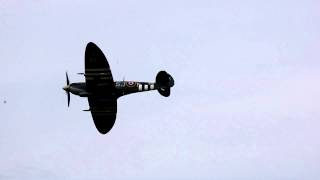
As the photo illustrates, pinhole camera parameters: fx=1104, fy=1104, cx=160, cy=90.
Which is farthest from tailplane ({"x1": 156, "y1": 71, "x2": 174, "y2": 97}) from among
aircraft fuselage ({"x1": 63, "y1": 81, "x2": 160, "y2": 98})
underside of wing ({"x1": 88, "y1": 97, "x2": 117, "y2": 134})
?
underside of wing ({"x1": 88, "y1": 97, "x2": 117, "y2": 134})

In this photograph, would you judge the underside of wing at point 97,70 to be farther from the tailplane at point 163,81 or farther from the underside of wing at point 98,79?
the tailplane at point 163,81

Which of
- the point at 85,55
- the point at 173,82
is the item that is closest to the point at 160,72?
the point at 173,82

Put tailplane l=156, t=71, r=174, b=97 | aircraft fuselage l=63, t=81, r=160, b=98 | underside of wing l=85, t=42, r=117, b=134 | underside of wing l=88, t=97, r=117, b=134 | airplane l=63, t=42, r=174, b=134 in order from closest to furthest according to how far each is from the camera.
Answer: underside of wing l=85, t=42, r=117, b=134 < airplane l=63, t=42, r=174, b=134 < aircraft fuselage l=63, t=81, r=160, b=98 < underside of wing l=88, t=97, r=117, b=134 < tailplane l=156, t=71, r=174, b=97

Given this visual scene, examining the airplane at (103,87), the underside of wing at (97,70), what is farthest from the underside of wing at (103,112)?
the underside of wing at (97,70)

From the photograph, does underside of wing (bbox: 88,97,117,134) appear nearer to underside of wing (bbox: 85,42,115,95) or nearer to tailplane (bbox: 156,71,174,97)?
underside of wing (bbox: 85,42,115,95)

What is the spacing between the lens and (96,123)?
109312mm

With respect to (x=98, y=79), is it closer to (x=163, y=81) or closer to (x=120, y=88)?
(x=120, y=88)

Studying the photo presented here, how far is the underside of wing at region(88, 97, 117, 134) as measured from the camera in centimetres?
10606

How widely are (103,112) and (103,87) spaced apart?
14.3ft

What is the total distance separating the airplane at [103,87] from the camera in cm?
10369

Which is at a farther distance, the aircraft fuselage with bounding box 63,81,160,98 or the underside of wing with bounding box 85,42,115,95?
the aircraft fuselage with bounding box 63,81,160,98

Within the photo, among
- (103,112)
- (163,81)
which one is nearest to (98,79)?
(103,112)

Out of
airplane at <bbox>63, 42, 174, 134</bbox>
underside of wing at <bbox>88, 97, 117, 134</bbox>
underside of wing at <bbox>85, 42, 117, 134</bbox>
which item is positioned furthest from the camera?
underside of wing at <bbox>88, 97, 117, 134</bbox>

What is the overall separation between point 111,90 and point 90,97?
2.30m
